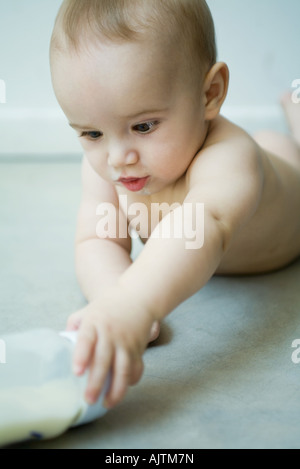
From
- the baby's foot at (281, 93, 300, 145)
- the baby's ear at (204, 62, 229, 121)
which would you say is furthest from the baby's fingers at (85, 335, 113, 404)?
the baby's foot at (281, 93, 300, 145)

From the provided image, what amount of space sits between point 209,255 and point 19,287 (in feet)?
1.35

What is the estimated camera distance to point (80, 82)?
0.74 m

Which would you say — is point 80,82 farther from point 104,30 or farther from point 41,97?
point 41,97

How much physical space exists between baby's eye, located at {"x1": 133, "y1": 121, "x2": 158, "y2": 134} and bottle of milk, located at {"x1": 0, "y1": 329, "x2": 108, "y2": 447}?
0.32 metres

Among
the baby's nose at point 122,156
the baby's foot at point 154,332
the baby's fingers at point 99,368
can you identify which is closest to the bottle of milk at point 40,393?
the baby's fingers at point 99,368

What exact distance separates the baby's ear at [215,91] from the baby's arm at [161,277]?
73 millimetres

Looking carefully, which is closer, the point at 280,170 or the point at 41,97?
the point at 280,170

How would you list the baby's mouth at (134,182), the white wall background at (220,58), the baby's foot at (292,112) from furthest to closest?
1. the white wall background at (220,58)
2. the baby's foot at (292,112)
3. the baby's mouth at (134,182)

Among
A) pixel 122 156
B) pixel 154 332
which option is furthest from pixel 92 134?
pixel 154 332

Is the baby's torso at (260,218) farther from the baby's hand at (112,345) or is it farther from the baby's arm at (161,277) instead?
the baby's hand at (112,345)

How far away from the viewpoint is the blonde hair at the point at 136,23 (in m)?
0.72

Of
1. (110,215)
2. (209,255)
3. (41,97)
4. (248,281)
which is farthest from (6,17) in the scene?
(209,255)

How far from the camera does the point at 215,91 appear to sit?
0.85m

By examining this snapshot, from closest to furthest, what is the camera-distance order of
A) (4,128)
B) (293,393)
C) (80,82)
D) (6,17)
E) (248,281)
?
(293,393), (80,82), (248,281), (6,17), (4,128)
